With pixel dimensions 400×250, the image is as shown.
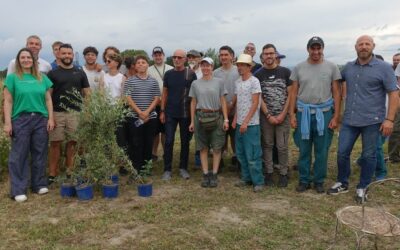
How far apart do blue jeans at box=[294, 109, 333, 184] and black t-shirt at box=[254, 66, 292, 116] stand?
331 millimetres

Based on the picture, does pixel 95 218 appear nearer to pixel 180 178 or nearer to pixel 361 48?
pixel 180 178

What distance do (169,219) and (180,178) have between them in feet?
5.97

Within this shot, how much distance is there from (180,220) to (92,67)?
3155 mm

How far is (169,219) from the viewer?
495 centimetres

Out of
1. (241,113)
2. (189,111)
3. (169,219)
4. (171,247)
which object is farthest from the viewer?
(189,111)

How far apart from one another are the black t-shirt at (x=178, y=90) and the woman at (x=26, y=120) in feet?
5.78

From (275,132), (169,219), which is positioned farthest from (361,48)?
(169,219)

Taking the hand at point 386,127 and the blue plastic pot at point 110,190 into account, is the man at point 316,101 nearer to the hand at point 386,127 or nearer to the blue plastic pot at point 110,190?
the hand at point 386,127

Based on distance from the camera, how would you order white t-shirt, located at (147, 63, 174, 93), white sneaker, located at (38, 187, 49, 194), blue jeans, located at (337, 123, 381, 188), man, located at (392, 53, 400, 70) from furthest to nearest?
man, located at (392, 53, 400, 70), white t-shirt, located at (147, 63, 174, 93), white sneaker, located at (38, 187, 49, 194), blue jeans, located at (337, 123, 381, 188)

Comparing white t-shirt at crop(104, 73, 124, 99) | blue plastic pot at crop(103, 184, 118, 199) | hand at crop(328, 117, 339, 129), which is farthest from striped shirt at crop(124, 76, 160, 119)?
hand at crop(328, 117, 339, 129)

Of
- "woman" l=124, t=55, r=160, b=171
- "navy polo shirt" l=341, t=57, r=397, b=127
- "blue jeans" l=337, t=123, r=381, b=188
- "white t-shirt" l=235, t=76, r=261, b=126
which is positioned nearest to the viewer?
"navy polo shirt" l=341, t=57, r=397, b=127

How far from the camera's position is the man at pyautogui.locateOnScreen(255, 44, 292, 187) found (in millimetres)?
5973

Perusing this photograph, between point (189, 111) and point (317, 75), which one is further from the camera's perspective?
point (189, 111)

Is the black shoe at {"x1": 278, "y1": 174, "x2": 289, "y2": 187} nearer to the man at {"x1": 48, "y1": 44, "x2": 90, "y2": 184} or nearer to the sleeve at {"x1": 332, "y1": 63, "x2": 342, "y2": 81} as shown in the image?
the sleeve at {"x1": 332, "y1": 63, "x2": 342, "y2": 81}
